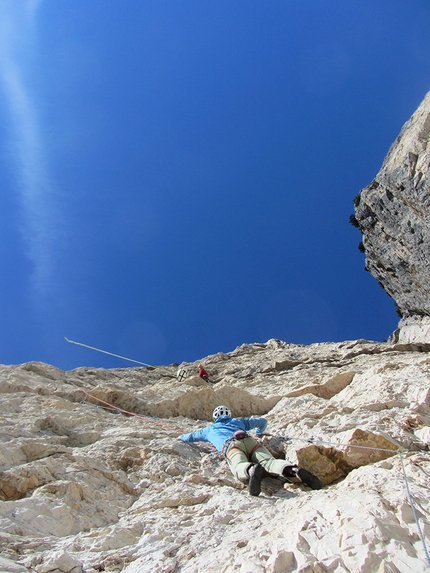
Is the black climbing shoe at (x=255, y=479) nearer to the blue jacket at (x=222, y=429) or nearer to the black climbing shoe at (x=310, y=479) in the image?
the black climbing shoe at (x=310, y=479)

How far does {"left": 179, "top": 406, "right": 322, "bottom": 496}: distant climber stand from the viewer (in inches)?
187

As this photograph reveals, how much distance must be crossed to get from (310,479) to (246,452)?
1202 millimetres

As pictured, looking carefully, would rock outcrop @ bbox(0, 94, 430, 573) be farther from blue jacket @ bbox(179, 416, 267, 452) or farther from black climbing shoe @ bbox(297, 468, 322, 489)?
blue jacket @ bbox(179, 416, 267, 452)

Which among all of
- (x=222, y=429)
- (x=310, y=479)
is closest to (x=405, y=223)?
(x=222, y=429)

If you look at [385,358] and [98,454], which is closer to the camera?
[98,454]

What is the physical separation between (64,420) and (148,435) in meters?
1.55

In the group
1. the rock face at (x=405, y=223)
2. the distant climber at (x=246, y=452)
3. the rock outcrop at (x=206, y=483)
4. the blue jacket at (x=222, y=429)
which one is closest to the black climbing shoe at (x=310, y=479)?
the distant climber at (x=246, y=452)

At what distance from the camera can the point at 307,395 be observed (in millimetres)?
8789

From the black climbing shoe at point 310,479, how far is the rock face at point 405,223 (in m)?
10.6

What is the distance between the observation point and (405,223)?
1444cm

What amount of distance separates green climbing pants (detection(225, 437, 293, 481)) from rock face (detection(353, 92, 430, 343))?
10.2 meters

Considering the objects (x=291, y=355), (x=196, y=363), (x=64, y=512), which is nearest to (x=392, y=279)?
(x=291, y=355)

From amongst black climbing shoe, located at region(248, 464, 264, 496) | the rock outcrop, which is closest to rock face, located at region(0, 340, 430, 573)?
the rock outcrop

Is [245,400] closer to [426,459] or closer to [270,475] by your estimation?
[270,475]
